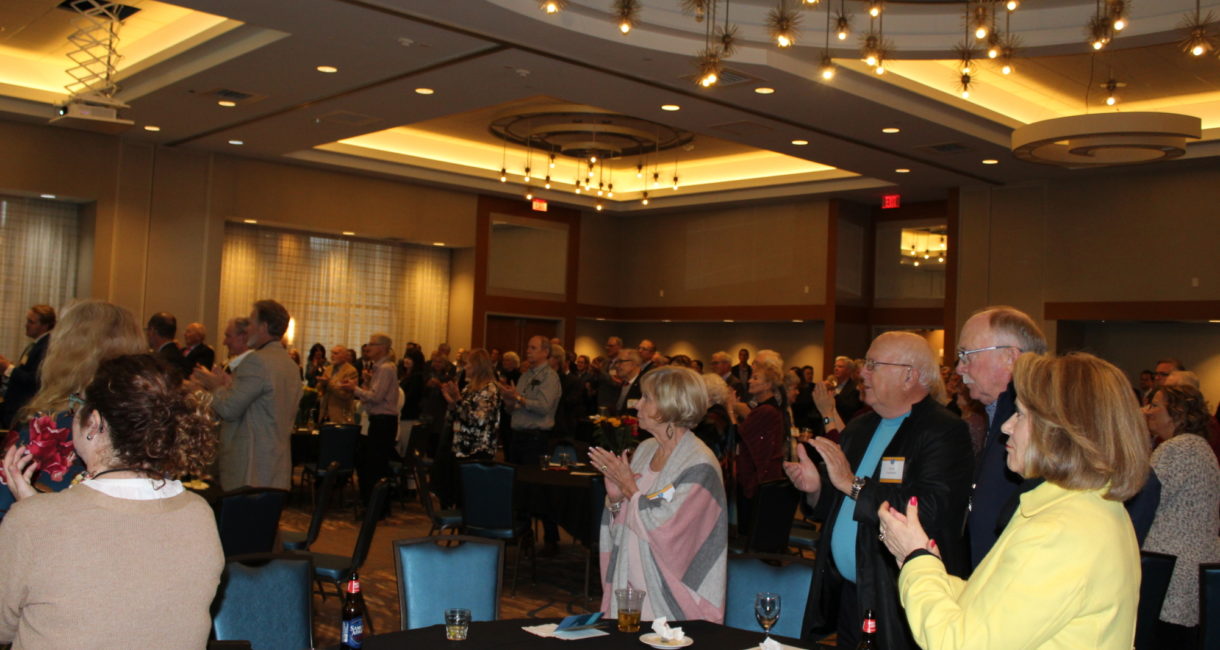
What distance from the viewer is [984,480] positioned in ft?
9.80

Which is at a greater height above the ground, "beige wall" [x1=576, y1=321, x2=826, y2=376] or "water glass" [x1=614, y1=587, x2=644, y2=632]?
"beige wall" [x1=576, y1=321, x2=826, y2=376]

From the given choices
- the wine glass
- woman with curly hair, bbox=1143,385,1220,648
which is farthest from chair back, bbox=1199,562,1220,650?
the wine glass

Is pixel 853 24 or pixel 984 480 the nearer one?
pixel 984 480

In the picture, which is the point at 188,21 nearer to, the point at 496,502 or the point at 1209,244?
the point at 496,502

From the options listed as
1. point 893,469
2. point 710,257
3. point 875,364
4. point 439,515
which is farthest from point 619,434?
point 710,257

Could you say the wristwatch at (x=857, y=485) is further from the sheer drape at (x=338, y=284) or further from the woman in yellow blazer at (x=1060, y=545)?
the sheer drape at (x=338, y=284)

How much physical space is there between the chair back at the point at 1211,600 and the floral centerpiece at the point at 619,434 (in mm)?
4544

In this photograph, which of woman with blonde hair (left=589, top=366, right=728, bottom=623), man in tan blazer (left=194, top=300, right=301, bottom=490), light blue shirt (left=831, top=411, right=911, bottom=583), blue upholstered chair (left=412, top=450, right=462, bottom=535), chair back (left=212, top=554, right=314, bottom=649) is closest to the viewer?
chair back (left=212, top=554, right=314, bottom=649)

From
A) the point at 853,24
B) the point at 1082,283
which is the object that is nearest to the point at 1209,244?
the point at 1082,283

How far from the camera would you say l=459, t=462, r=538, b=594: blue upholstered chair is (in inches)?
249

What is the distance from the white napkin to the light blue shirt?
76cm

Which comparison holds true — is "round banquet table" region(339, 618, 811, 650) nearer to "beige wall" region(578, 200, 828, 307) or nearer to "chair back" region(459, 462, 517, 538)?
"chair back" region(459, 462, 517, 538)

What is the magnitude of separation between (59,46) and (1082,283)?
1212cm

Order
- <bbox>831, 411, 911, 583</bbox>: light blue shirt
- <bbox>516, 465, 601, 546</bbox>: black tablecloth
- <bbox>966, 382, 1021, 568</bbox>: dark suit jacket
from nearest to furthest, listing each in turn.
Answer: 1. <bbox>966, 382, 1021, 568</bbox>: dark suit jacket
2. <bbox>831, 411, 911, 583</bbox>: light blue shirt
3. <bbox>516, 465, 601, 546</bbox>: black tablecloth
